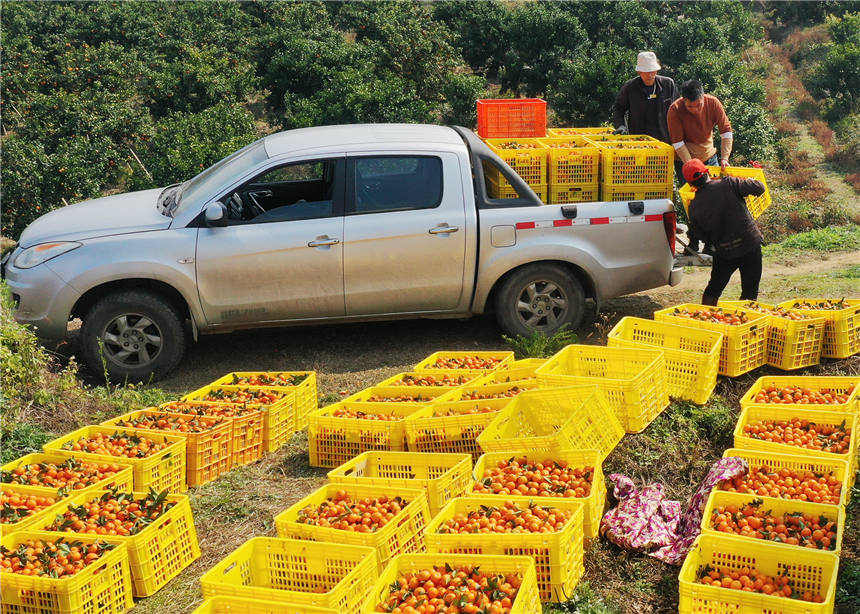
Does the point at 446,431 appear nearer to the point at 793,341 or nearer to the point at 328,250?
the point at 328,250

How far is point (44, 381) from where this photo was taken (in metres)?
7.06

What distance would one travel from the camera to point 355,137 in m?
8.12

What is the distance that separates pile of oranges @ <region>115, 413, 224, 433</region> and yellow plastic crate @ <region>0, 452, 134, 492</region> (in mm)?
587

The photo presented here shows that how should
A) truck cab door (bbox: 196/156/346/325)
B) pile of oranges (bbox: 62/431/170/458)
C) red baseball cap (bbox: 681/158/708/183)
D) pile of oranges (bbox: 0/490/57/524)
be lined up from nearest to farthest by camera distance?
pile of oranges (bbox: 0/490/57/524) < pile of oranges (bbox: 62/431/170/458) < truck cab door (bbox: 196/156/346/325) < red baseball cap (bbox: 681/158/708/183)

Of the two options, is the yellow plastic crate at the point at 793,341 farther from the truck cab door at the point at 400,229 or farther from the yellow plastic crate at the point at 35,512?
the yellow plastic crate at the point at 35,512

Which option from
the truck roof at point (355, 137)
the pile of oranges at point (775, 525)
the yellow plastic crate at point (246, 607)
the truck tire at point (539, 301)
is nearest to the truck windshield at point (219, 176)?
the truck roof at point (355, 137)

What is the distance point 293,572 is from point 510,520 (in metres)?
1.21

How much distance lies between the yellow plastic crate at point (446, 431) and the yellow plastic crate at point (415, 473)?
1.21ft

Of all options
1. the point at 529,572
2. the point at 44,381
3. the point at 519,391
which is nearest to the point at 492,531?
the point at 529,572

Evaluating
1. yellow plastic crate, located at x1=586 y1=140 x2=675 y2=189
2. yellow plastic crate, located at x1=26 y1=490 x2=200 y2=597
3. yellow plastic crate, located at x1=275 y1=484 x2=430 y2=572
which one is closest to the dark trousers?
yellow plastic crate, located at x1=586 y1=140 x2=675 y2=189

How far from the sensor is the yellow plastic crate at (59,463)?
538cm

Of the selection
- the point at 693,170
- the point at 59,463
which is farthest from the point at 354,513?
the point at 693,170

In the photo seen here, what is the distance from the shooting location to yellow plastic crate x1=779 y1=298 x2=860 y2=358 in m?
7.13

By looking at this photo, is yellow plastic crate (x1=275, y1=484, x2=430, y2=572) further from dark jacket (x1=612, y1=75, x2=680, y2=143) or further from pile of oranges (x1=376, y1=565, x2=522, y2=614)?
dark jacket (x1=612, y1=75, x2=680, y2=143)
